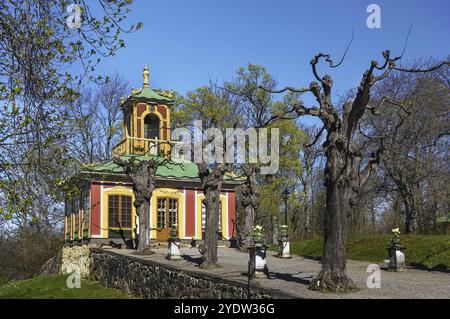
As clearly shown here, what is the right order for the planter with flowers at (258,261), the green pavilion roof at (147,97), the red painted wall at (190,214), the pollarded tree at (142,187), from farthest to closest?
the green pavilion roof at (147,97)
the red painted wall at (190,214)
the pollarded tree at (142,187)
the planter with flowers at (258,261)

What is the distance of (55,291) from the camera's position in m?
21.1

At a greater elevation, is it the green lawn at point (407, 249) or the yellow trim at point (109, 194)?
the yellow trim at point (109, 194)

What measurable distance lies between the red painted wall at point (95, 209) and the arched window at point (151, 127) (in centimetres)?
563

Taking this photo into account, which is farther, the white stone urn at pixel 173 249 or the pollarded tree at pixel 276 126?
the pollarded tree at pixel 276 126

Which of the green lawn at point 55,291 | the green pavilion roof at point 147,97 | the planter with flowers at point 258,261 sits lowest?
the green lawn at point 55,291

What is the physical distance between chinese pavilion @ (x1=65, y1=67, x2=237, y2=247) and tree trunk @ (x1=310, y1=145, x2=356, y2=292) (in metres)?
15.0

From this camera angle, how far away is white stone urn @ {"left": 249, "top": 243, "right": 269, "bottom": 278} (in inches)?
566

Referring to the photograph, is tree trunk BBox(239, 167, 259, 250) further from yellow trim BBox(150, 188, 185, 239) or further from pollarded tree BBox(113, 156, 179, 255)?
pollarded tree BBox(113, 156, 179, 255)

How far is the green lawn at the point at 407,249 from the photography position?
1894 centimetres

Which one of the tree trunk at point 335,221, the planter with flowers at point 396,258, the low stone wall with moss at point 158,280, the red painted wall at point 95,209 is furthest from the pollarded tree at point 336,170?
the red painted wall at point 95,209

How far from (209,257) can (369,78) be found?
8.32 metres

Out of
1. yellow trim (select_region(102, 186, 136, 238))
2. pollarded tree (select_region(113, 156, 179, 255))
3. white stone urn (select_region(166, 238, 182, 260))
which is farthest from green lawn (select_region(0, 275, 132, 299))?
yellow trim (select_region(102, 186, 136, 238))

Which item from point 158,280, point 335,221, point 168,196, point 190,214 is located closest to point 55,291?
point 158,280

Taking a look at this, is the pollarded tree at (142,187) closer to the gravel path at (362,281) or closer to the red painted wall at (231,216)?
the gravel path at (362,281)
